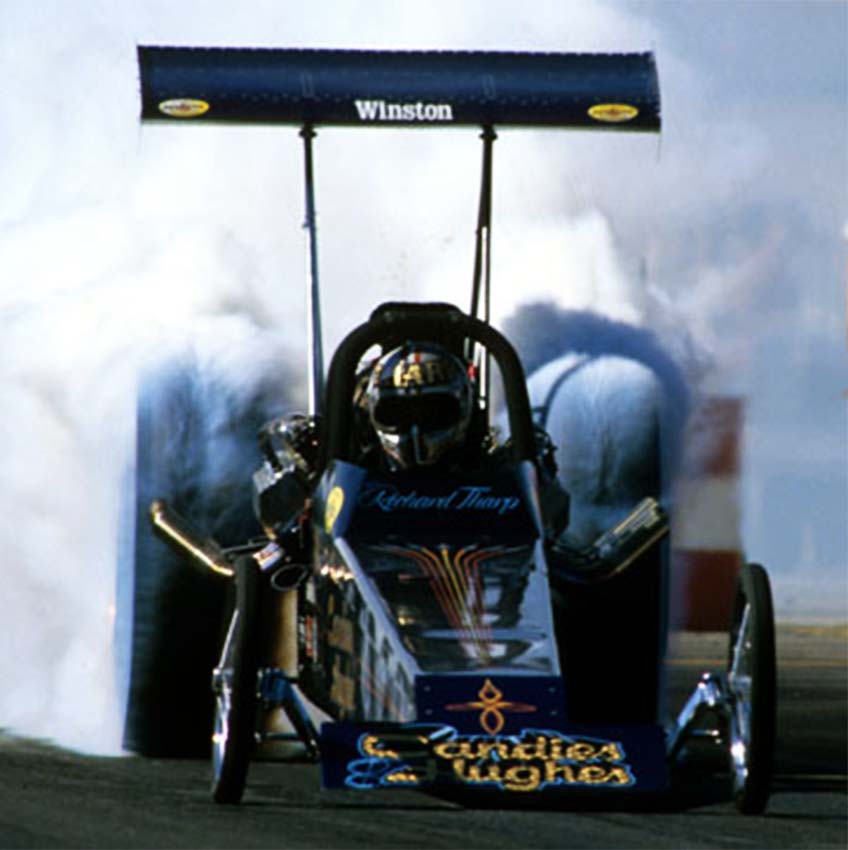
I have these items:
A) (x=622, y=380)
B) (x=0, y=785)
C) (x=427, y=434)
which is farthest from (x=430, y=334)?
(x=0, y=785)

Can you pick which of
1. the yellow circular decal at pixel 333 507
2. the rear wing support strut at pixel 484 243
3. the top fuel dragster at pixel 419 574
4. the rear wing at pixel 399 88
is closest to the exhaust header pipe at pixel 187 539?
the top fuel dragster at pixel 419 574

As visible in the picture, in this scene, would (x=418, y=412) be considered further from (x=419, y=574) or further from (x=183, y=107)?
(x=183, y=107)

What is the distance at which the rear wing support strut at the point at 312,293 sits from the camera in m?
12.7

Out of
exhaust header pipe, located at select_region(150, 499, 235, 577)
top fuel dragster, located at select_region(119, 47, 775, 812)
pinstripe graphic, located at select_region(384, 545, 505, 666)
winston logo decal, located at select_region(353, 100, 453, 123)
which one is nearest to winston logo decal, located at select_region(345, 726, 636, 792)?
top fuel dragster, located at select_region(119, 47, 775, 812)

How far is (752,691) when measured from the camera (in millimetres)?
9812

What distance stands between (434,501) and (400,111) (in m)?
2.66

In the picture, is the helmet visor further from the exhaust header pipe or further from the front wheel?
the front wheel

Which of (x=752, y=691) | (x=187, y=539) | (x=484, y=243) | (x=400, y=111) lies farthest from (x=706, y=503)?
(x=752, y=691)

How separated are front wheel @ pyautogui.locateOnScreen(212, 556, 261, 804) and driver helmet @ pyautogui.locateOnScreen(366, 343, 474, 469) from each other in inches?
44.3

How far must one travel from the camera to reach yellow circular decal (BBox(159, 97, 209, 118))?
12.8 metres

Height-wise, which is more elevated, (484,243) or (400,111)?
(400,111)

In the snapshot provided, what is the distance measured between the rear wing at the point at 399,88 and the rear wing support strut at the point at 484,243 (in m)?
0.18

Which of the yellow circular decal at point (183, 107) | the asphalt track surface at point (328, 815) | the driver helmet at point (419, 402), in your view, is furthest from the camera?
the yellow circular decal at point (183, 107)

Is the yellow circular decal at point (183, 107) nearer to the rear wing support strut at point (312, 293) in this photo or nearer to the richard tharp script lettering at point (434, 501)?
the rear wing support strut at point (312, 293)
